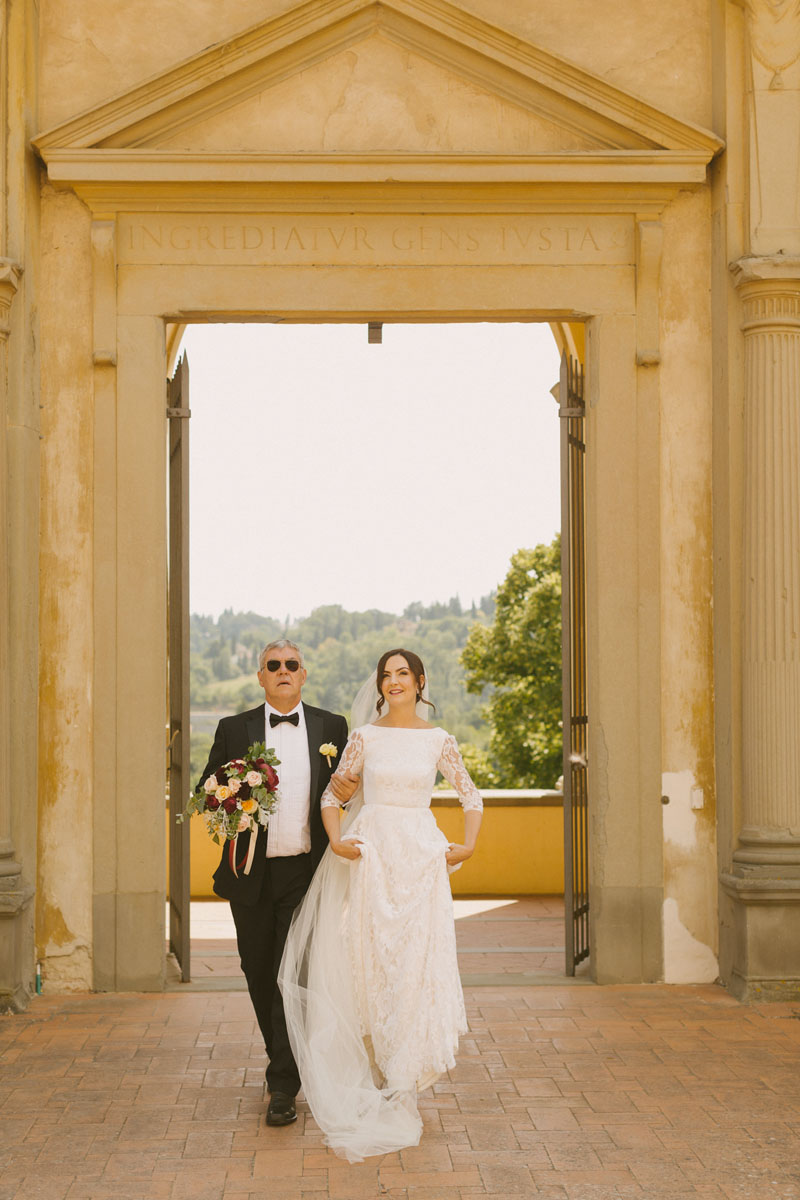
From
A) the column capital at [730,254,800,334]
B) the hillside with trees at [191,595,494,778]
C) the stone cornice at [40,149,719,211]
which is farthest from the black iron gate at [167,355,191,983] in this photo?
the hillside with trees at [191,595,494,778]

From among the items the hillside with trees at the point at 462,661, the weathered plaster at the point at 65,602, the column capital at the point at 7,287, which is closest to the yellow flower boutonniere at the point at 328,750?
the weathered plaster at the point at 65,602

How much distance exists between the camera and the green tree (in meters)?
27.2

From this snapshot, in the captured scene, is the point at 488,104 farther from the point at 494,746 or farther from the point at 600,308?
the point at 494,746

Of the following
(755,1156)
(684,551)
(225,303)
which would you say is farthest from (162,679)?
(755,1156)

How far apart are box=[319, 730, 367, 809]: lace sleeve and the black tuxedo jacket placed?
141 mm

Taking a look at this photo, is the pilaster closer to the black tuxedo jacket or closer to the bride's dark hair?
the bride's dark hair

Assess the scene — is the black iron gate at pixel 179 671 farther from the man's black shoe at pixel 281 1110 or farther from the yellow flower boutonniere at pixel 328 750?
the man's black shoe at pixel 281 1110

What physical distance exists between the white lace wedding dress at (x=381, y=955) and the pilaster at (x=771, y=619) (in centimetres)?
238

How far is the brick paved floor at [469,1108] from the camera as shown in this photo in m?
4.55

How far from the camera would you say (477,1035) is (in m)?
6.46

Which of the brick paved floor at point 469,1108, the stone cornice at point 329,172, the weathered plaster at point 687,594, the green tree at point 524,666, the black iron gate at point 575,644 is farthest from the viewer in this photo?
the green tree at point 524,666

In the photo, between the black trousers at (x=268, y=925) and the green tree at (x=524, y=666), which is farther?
the green tree at (x=524, y=666)

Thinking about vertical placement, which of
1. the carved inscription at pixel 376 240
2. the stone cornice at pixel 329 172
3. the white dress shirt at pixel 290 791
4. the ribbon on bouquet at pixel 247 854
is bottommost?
the ribbon on bouquet at pixel 247 854

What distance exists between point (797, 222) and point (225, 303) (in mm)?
3218
